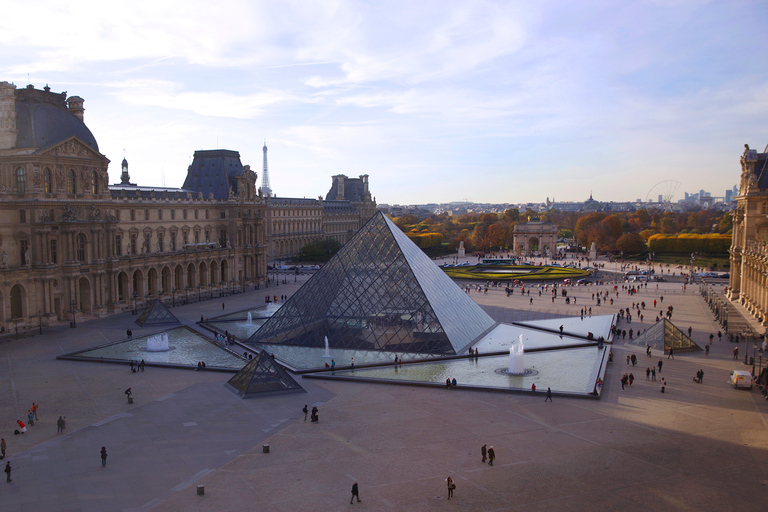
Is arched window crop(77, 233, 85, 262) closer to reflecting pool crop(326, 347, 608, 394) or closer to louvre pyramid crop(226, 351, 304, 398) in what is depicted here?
louvre pyramid crop(226, 351, 304, 398)

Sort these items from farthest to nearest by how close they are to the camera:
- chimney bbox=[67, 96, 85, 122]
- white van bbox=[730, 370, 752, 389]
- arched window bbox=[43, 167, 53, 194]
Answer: chimney bbox=[67, 96, 85, 122]
arched window bbox=[43, 167, 53, 194]
white van bbox=[730, 370, 752, 389]

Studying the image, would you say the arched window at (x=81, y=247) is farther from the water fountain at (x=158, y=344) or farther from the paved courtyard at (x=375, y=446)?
the paved courtyard at (x=375, y=446)

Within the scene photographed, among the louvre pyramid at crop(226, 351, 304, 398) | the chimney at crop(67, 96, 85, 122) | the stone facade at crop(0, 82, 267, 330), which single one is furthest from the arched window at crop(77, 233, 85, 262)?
the louvre pyramid at crop(226, 351, 304, 398)

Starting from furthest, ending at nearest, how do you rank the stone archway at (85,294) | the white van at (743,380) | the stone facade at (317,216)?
the stone facade at (317,216), the stone archway at (85,294), the white van at (743,380)

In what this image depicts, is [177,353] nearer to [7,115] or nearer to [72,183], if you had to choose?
[72,183]

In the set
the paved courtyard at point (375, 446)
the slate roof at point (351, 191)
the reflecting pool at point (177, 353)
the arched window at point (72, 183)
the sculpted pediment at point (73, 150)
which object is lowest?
the paved courtyard at point (375, 446)

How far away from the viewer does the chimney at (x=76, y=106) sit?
128 ft

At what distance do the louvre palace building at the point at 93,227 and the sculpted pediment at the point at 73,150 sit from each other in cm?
6

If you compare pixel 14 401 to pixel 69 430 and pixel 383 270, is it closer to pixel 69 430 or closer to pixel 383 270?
pixel 69 430

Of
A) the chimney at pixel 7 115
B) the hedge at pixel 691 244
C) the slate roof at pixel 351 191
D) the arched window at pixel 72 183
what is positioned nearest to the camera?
the chimney at pixel 7 115

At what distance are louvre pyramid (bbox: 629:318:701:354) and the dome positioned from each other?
33.8 m

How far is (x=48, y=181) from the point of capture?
34.6m

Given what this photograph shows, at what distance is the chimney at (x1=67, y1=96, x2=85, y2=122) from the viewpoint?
38938 mm

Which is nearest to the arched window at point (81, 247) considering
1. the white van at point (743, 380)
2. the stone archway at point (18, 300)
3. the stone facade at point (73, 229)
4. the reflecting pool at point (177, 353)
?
the stone facade at point (73, 229)
